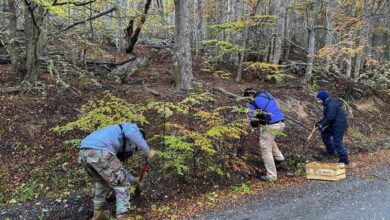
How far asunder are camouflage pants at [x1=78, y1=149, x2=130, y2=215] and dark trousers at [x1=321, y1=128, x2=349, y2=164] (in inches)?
215

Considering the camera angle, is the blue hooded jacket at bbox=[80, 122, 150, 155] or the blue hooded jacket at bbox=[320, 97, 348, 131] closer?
the blue hooded jacket at bbox=[80, 122, 150, 155]

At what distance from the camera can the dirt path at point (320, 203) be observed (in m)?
6.10

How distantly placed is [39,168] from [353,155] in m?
7.98

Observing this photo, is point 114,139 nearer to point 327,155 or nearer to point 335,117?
point 335,117

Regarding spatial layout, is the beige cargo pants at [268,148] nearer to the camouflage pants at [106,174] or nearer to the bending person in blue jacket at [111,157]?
the bending person in blue jacket at [111,157]

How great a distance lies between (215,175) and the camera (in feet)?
24.7

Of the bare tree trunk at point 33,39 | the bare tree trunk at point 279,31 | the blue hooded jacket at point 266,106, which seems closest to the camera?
the blue hooded jacket at point 266,106

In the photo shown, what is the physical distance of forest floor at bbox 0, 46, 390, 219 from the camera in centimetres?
655

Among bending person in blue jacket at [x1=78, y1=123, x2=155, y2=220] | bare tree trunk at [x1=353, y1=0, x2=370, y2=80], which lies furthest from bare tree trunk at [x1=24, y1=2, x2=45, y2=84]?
bare tree trunk at [x1=353, y1=0, x2=370, y2=80]

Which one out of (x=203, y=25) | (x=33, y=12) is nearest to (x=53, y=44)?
(x=33, y=12)

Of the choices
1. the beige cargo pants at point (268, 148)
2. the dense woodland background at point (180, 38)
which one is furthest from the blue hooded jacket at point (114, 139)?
the dense woodland background at point (180, 38)

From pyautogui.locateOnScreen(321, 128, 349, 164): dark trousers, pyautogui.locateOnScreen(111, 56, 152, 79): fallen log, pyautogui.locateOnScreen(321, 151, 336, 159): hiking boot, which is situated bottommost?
pyautogui.locateOnScreen(321, 151, 336, 159): hiking boot

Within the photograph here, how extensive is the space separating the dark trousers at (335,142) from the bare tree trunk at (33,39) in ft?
27.2

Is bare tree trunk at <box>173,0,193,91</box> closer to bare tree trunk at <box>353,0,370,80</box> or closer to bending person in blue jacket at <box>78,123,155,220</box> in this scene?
bending person in blue jacket at <box>78,123,155,220</box>
